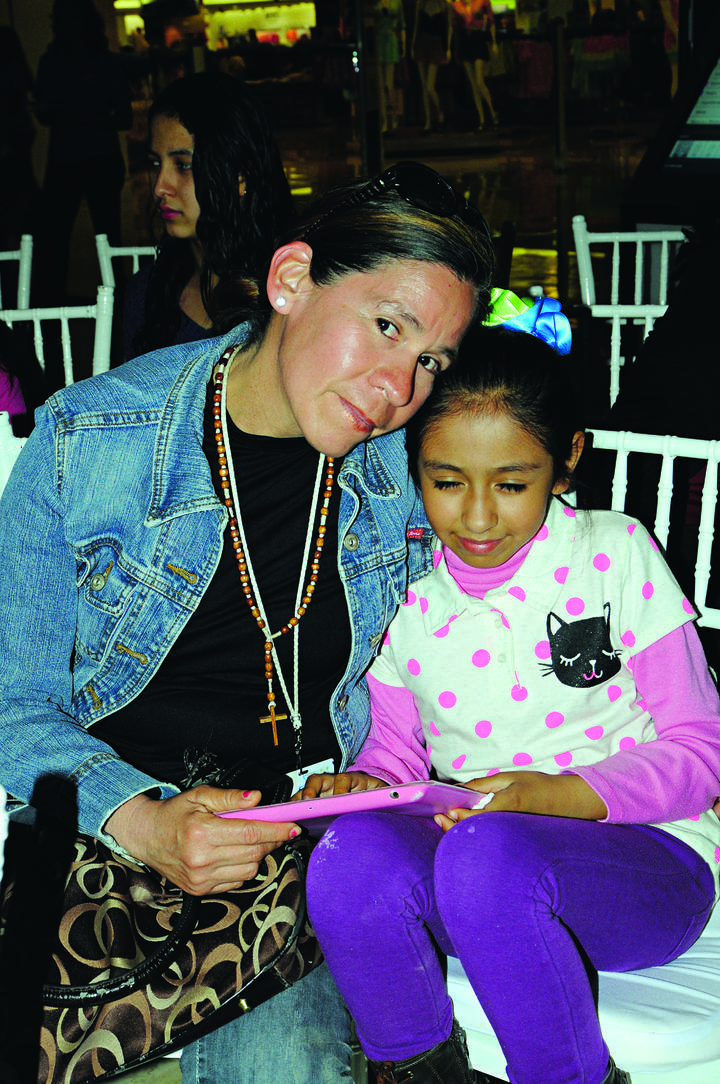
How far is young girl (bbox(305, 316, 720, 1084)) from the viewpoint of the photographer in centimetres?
122

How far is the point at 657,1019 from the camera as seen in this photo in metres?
1.24

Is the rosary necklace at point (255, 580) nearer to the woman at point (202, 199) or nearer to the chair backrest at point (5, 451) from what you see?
the chair backrest at point (5, 451)

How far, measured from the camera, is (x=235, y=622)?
1.44 meters

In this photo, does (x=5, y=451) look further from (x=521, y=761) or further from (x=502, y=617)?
(x=521, y=761)

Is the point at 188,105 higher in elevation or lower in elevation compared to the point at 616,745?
higher

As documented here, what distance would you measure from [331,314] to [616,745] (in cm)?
68

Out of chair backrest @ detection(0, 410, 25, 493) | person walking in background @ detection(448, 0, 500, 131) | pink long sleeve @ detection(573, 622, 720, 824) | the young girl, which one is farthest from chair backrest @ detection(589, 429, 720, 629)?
person walking in background @ detection(448, 0, 500, 131)

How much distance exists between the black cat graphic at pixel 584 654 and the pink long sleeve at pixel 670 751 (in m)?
0.04

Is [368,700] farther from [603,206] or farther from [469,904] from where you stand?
[603,206]

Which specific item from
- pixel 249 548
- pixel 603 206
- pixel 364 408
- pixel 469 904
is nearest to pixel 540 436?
pixel 364 408

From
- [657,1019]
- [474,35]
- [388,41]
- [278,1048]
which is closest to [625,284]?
[657,1019]

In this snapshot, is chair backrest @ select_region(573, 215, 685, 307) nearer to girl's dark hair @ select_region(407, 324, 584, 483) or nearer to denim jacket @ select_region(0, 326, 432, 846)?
girl's dark hair @ select_region(407, 324, 584, 483)

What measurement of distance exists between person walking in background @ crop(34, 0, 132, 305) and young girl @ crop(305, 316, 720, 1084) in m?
4.55

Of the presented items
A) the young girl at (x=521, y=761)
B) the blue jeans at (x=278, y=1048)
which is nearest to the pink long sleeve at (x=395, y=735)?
the young girl at (x=521, y=761)
